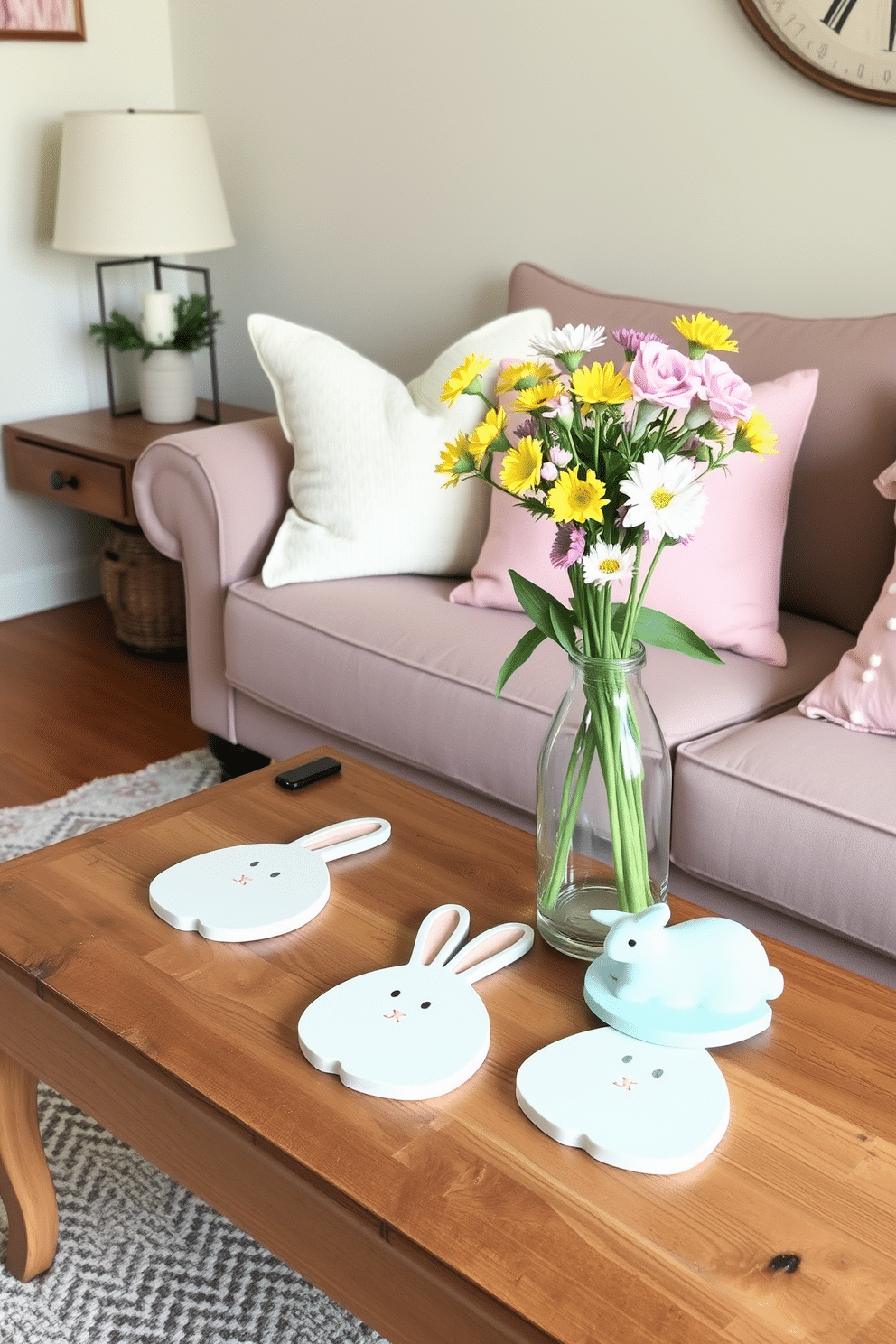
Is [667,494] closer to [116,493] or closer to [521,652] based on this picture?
[521,652]

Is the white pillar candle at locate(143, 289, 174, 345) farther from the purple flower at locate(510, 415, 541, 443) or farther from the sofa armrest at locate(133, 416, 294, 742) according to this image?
the purple flower at locate(510, 415, 541, 443)

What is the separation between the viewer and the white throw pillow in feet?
7.18

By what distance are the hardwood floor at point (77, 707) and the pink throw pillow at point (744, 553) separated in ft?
3.62

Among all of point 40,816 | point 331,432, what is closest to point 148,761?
point 40,816

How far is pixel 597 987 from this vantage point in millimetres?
1100

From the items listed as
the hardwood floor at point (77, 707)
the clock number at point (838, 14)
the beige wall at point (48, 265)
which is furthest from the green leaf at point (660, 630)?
the beige wall at point (48, 265)

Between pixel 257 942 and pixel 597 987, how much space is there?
0.33 metres

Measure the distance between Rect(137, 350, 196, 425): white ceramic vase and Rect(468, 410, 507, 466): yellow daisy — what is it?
223 centimetres

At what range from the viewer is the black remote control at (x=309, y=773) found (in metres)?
1.51

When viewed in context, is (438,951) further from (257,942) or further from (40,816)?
(40,816)

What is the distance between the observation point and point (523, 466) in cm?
101

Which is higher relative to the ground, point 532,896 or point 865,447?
point 865,447

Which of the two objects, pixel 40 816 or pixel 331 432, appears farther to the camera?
pixel 40 816

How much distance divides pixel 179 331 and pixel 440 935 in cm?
229
